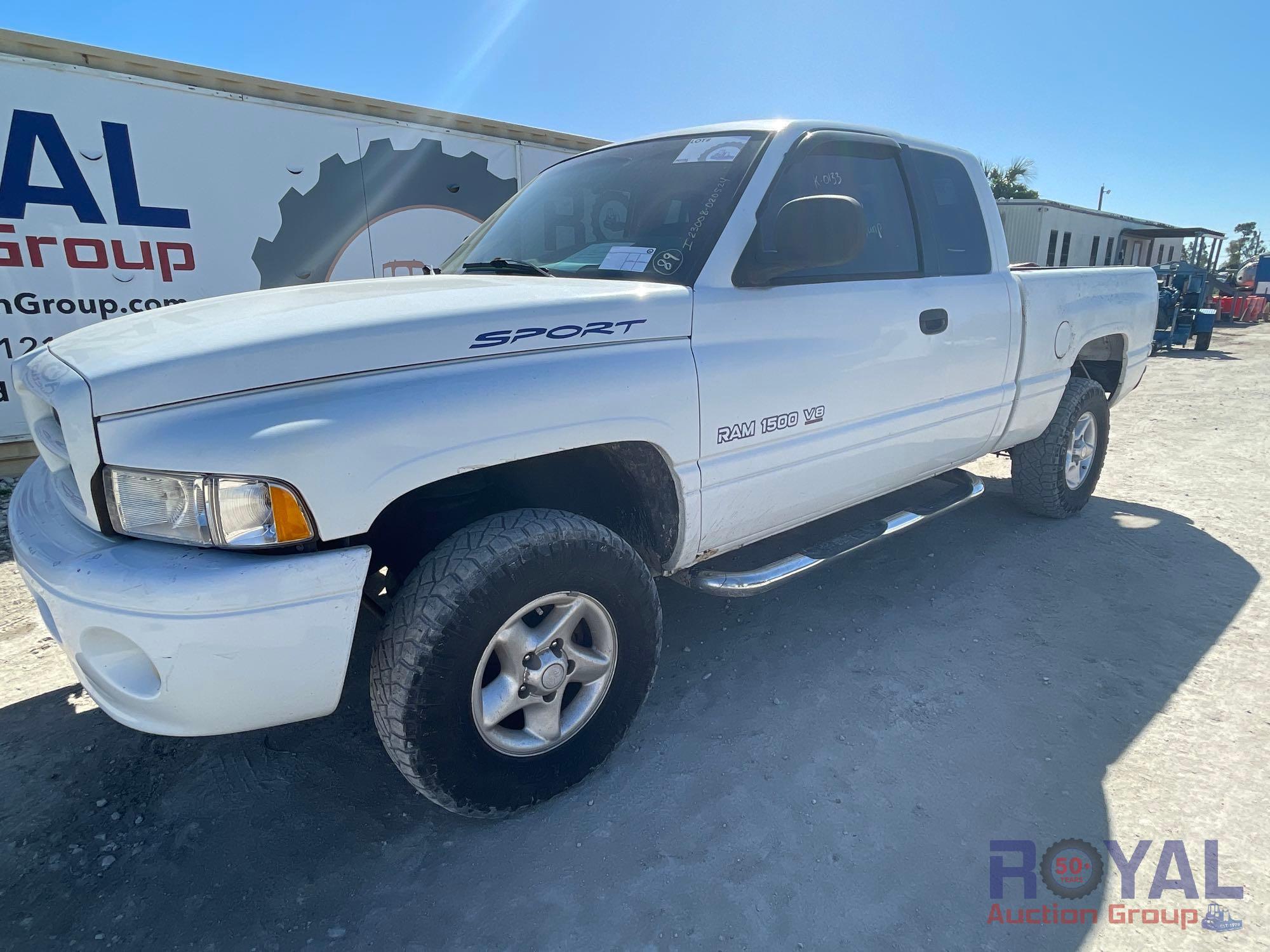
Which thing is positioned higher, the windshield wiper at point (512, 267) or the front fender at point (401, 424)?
the windshield wiper at point (512, 267)

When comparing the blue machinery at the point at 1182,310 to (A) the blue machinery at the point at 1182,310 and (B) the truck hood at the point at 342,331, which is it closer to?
(A) the blue machinery at the point at 1182,310

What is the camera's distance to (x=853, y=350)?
9.09ft

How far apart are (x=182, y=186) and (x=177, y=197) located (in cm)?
9

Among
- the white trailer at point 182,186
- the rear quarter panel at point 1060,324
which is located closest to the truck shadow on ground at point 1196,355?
the rear quarter panel at point 1060,324

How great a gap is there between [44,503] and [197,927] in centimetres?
122

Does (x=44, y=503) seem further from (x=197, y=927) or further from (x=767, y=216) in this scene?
(x=767, y=216)

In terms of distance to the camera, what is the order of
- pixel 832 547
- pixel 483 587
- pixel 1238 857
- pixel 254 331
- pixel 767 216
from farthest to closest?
pixel 832 547
pixel 767 216
pixel 1238 857
pixel 483 587
pixel 254 331

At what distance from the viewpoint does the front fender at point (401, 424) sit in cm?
159

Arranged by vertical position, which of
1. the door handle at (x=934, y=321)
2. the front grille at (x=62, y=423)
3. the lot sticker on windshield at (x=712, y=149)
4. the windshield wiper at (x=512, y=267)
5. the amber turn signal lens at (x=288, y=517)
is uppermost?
the lot sticker on windshield at (x=712, y=149)

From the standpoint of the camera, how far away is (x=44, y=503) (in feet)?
6.79

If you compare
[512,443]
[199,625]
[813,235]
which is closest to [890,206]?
[813,235]

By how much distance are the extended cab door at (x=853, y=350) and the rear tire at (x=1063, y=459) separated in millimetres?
827

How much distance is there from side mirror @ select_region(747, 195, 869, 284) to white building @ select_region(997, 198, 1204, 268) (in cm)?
1827

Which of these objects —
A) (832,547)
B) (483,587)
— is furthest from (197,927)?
(832,547)
